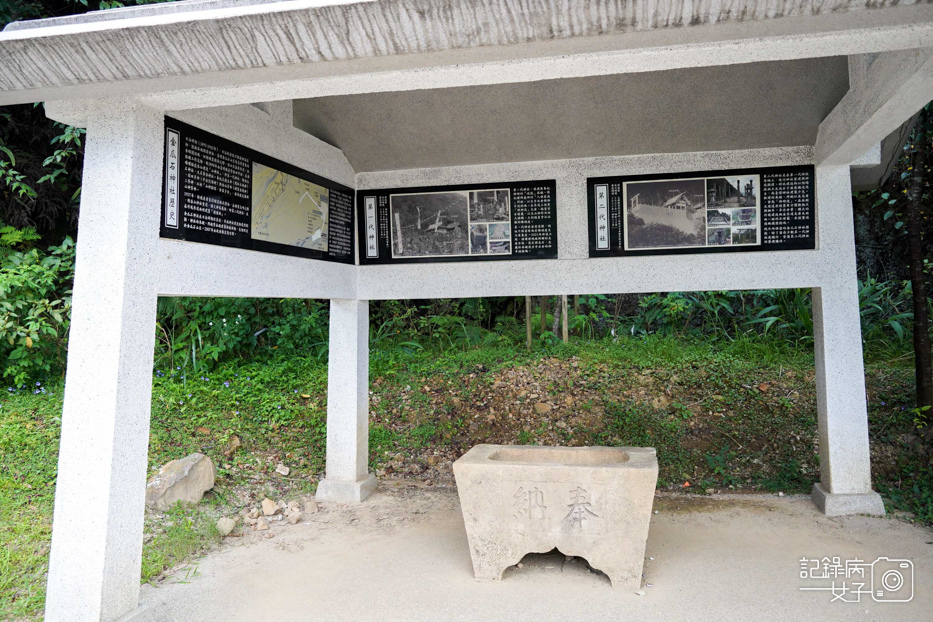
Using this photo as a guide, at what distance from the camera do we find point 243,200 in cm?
370

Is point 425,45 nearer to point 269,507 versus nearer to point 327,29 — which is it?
point 327,29

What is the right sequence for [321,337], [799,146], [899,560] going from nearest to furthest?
1. [899,560]
2. [799,146]
3. [321,337]

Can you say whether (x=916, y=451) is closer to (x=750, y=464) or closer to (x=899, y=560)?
(x=750, y=464)

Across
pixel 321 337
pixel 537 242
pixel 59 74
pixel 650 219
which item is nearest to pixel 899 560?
pixel 650 219

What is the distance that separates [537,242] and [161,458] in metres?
3.88

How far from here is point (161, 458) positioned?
17.8ft

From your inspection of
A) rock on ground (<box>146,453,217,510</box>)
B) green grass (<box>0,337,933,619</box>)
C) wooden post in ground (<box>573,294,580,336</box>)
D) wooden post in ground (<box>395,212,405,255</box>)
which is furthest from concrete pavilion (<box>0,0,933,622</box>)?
wooden post in ground (<box>573,294,580,336</box>)

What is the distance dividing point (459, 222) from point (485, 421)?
2553 mm

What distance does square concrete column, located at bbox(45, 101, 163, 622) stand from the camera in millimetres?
2754

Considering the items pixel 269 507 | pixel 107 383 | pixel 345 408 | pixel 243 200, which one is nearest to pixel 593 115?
pixel 243 200

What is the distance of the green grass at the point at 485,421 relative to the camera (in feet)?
16.4

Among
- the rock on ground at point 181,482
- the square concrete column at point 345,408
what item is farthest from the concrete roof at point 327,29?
the rock on ground at point 181,482

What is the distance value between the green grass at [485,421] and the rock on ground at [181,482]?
0.42 ft

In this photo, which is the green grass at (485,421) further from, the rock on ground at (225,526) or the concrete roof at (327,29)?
the concrete roof at (327,29)
